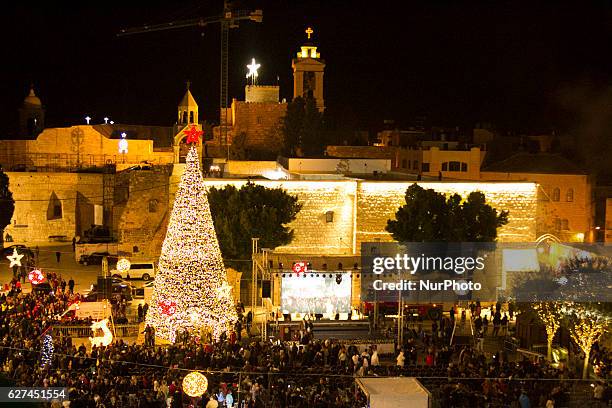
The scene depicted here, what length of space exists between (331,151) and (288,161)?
42.3 ft

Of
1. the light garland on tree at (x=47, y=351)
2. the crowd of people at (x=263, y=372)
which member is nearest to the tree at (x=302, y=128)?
the crowd of people at (x=263, y=372)

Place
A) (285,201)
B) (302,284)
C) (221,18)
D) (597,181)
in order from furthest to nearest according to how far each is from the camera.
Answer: (221,18) → (597,181) → (285,201) → (302,284)

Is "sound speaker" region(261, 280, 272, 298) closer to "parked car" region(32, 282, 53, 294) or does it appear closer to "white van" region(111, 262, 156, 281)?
"parked car" region(32, 282, 53, 294)

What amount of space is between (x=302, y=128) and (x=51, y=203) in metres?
12.9

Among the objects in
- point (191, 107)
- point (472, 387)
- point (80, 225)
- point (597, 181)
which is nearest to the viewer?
point (472, 387)

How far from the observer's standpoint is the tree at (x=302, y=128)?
163ft

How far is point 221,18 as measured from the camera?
64.2 m

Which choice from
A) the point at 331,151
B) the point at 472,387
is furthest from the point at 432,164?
the point at 472,387

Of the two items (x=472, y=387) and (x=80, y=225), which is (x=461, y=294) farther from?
(x=80, y=225)

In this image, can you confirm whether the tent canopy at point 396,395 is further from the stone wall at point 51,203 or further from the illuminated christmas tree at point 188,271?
the stone wall at point 51,203

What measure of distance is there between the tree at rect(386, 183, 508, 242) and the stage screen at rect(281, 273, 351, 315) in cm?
420

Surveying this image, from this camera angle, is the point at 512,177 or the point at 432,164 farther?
the point at 432,164

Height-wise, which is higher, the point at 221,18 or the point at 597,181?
the point at 221,18

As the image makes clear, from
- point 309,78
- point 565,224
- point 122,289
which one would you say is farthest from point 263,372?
point 309,78
